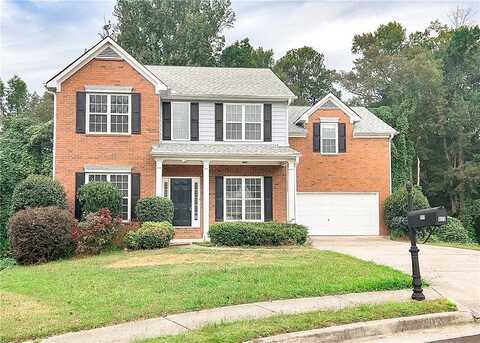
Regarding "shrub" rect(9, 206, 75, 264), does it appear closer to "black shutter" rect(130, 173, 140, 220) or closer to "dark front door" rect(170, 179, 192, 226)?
"black shutter" rect(130, 173, 140, 220)

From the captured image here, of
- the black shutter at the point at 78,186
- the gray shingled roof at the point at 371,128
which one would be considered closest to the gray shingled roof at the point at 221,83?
the gray shingled roof at the point at 371,128

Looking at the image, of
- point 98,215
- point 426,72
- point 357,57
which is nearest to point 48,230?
point 98,215

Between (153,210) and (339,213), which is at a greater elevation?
(153,210)

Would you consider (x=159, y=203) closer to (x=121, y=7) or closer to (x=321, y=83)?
(x=121, y=7)

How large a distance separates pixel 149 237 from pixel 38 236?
3550 millimetres

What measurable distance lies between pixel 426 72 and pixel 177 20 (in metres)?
19.7

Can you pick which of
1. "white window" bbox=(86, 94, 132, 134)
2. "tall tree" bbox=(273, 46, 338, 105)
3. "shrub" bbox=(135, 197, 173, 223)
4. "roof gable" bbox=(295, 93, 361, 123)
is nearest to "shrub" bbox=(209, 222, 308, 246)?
"shrub" bbox=(135, 197, 173, 223)

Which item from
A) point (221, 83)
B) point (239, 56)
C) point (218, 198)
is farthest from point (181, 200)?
point (239, 56)

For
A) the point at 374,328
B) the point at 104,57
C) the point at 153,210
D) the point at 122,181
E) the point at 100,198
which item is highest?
the point at 104,57

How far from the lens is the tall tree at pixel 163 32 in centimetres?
4169

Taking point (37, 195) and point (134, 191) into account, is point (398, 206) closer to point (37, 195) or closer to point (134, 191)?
point (134, 191)

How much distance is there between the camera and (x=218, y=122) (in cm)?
2291

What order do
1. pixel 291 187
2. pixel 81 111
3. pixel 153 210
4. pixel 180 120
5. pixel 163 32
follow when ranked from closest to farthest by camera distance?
pixel 153 210 < pixel 81 111 < pixel 291 187 < pixel 180 120 < pixel 163 32

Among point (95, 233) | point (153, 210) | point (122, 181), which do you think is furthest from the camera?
point (122, 181)
